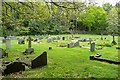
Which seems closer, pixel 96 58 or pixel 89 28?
pixel 96 58

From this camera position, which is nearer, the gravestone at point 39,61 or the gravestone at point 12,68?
the gravestone at point 12,68

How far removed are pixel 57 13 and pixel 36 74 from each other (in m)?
4.47

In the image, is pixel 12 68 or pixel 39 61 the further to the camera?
pixel 39 61

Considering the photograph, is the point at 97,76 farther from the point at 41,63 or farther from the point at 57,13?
the point at 57,13

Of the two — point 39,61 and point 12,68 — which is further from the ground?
point 39,61

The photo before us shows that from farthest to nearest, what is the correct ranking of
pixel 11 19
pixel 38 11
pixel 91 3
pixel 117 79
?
pixel 11 19 → pixel 38 11 → pixel 91 3 → pixel 117 79

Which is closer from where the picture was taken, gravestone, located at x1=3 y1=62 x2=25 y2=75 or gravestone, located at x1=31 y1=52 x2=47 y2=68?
gravestone, located at x1=3 y1=62 x2=25 y2=75

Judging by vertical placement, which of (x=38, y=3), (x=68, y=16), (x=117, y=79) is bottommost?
(x=117, y=79)

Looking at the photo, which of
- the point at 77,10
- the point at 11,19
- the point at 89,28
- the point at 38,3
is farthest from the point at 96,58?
the point at 89,28

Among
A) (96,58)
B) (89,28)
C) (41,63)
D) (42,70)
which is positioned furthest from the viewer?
(89,28)

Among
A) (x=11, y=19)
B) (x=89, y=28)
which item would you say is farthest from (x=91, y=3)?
(x=89, y=28)

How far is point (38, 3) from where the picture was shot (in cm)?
1095

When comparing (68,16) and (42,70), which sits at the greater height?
(68,16)

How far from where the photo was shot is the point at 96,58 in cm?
1055
